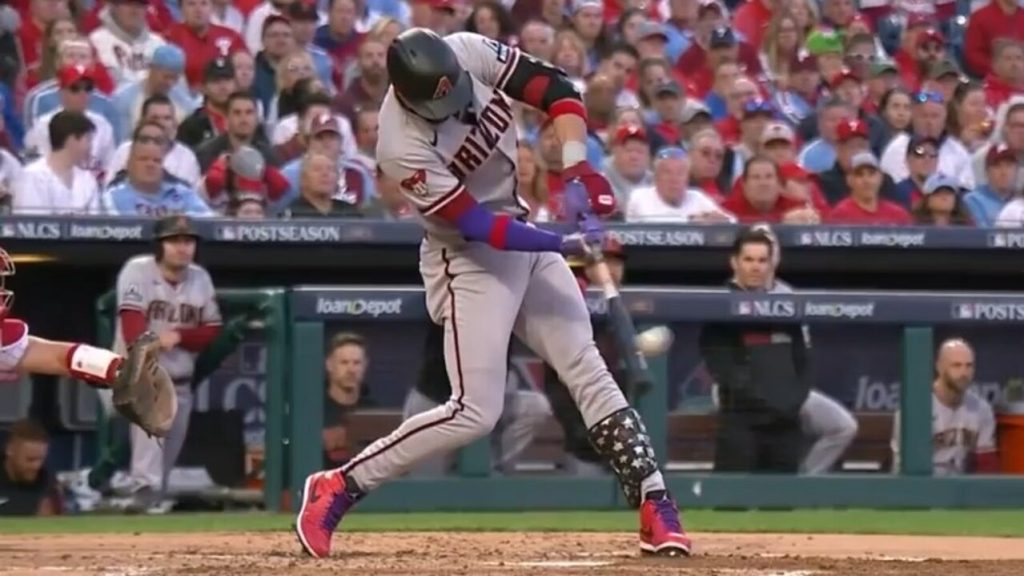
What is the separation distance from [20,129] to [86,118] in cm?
114

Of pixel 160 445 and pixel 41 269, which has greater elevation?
pixel 41 269

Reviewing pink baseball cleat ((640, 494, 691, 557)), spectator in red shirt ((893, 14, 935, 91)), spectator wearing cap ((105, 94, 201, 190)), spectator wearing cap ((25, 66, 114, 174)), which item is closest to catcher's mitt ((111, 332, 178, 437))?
pink baseball cleat ((640, 494, 691, 557))

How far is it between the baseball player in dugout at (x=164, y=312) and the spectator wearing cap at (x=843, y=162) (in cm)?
385

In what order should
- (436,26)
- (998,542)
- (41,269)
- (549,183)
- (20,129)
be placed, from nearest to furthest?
(998,542)
(41,269)
(549,183)
(20,129)
(436,26)

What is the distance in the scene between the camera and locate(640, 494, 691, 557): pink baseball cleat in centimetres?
632

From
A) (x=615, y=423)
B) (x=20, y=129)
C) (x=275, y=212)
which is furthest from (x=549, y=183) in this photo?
(x=615, y=423)

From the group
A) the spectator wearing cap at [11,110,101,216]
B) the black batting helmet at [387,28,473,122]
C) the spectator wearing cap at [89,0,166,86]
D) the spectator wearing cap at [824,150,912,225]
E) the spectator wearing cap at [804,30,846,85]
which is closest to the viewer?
the black batting helmet at [387,28,473,122]

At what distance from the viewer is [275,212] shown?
9852 millimetres

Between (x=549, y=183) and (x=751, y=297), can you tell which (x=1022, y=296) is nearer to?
(x=751, y=297)

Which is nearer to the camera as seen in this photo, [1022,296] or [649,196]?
[1022,296]

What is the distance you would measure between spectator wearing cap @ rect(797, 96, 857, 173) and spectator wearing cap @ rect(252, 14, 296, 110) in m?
2.89

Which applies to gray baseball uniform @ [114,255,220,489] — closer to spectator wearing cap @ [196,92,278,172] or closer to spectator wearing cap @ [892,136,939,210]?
spectator wearing cap @ [196,92,278,172]

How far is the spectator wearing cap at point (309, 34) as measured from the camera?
1209 centimetres

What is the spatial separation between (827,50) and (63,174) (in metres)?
5.61
